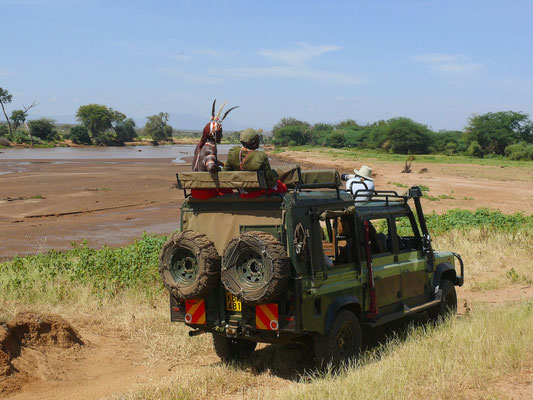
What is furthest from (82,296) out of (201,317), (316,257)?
(316,257)

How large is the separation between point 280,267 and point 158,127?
14925 centimetres

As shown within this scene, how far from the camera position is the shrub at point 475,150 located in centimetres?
7750

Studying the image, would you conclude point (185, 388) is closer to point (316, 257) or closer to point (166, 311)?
point (316, 257)

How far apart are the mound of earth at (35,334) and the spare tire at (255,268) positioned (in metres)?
2.80

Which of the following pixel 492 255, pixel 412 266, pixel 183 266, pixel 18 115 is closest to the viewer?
pixel 183 266

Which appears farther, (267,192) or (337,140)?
(337,140)

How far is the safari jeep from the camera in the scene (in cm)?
639

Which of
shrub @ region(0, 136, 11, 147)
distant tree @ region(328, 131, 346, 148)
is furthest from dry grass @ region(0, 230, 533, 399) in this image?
distant tree @ region(328, 131, 346, 148)

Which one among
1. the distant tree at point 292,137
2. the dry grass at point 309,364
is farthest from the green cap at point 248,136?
the distant tree at point 292,137

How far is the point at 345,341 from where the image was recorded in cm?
715

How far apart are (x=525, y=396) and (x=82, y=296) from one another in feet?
23.7

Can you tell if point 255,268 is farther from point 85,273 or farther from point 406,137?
point 406,137

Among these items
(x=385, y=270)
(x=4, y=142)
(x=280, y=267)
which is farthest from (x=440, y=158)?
(x=280, y=267)

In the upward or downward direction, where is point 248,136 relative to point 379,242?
upward
